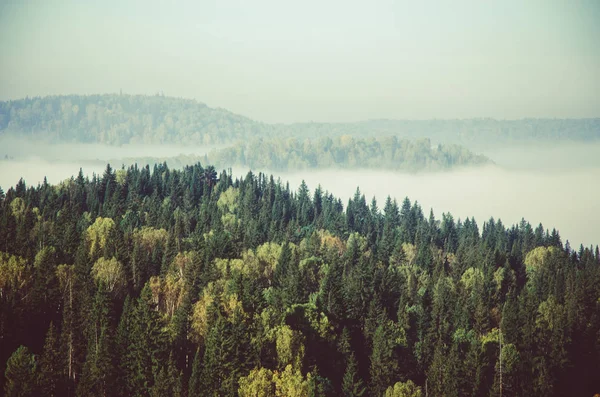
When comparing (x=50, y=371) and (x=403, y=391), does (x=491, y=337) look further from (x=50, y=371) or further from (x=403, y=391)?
(x=50, y=371)

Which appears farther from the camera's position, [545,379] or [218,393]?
[545,379]

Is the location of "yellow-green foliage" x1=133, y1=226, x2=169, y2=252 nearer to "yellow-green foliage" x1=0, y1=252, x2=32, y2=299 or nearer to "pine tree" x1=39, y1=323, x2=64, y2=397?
"yellow-green foliage" x1=0, y1=252, x2=32, y2=299

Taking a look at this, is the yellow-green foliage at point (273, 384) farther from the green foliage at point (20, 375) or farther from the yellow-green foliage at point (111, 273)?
the yellow-green foliage at point (111, 273)

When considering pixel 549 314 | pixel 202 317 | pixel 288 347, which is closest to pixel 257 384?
pixel 288 347

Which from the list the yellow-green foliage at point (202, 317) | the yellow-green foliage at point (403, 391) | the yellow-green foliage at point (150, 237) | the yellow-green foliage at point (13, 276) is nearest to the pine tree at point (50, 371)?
the yellow-green foliage at point (202, 317)

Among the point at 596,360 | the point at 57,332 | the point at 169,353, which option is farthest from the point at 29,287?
the point at 596,360

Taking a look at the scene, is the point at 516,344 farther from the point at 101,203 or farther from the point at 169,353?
the point at 101,203
